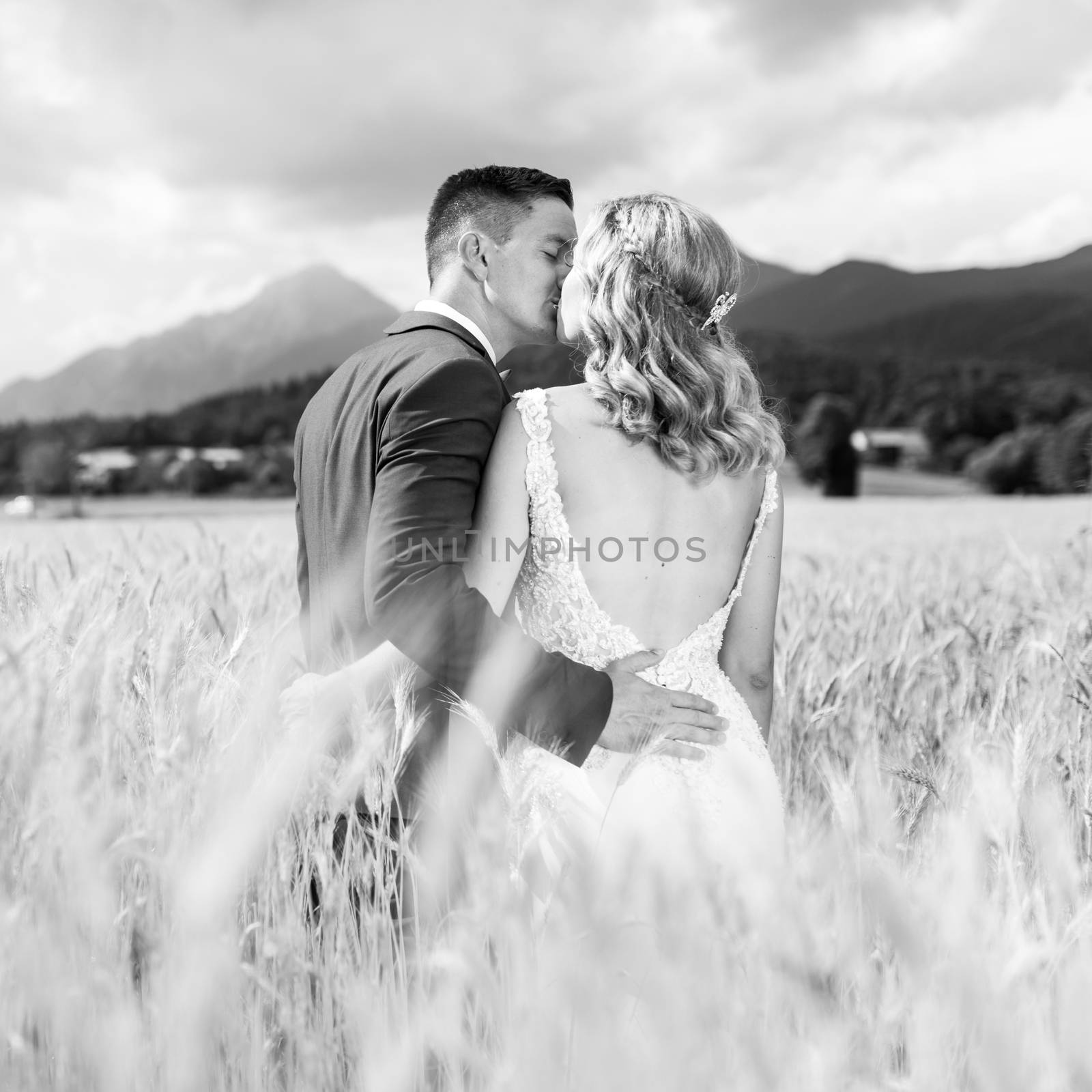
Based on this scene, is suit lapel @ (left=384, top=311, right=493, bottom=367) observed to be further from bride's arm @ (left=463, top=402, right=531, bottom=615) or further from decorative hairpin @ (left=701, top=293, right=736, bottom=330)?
decorative hairpin @ (left=701, top=293, right=736, bottom=330)

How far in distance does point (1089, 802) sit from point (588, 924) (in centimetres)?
127

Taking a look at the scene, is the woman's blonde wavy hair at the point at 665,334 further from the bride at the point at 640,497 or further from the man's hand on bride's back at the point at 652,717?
the man's hand on bride's back at the point at 652,717

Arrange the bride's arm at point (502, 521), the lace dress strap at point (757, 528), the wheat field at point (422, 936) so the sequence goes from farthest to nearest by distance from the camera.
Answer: the lace dress strap at point (757, 528) → the bride's arm at point (502, 521) → the wheat field at point (422, 936)

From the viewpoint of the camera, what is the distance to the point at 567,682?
1676 mm

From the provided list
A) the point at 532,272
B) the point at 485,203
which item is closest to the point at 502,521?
the point at 532,272

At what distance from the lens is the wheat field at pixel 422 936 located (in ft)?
2.83

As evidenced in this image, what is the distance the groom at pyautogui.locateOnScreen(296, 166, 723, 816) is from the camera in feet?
5.41

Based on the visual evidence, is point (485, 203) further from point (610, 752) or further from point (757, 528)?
point (610, 752)

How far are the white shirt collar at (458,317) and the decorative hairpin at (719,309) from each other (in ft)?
1.51

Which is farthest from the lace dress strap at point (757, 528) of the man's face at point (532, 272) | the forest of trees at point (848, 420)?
the forest of trees at point (848, 420)

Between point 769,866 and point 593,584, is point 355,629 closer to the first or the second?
point 593,584

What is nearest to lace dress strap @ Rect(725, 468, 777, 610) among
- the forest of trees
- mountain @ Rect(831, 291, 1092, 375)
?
the forest of trees

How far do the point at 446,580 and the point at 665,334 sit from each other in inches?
25.6

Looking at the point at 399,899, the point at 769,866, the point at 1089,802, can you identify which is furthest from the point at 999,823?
the point at 1089,802
